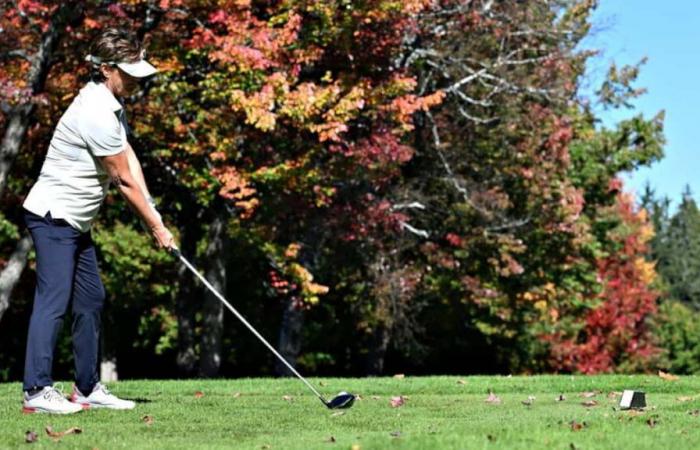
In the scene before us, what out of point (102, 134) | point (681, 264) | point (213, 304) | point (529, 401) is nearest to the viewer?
point (102, 134)

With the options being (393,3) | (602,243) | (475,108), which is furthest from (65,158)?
(602,243)

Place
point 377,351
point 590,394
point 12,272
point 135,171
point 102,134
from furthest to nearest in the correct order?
point 377,351, point 12,272, point 590,394, point 135,171, point 102,134

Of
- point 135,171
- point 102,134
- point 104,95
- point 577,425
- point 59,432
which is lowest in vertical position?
point 59,432

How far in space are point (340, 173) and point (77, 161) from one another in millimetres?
14400

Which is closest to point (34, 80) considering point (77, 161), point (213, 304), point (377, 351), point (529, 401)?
point (213, 304)

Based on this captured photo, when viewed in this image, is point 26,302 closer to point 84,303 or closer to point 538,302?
point 538,302

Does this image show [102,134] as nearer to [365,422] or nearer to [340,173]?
[365,422]

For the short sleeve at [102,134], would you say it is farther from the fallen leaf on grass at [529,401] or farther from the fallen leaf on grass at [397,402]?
the fallen leaf on grass at [529,401]

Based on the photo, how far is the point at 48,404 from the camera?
22.4ft

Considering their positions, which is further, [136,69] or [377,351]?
[377,351]

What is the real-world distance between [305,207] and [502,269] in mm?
6562

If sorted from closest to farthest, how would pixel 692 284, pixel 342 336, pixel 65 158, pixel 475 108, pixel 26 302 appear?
pixel 65 158, pixel 475 108, pixel 26 302, pixel 342 336, pixel 692 284

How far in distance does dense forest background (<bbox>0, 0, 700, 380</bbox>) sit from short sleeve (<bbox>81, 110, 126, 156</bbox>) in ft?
34.8

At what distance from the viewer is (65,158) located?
693 centimetres
